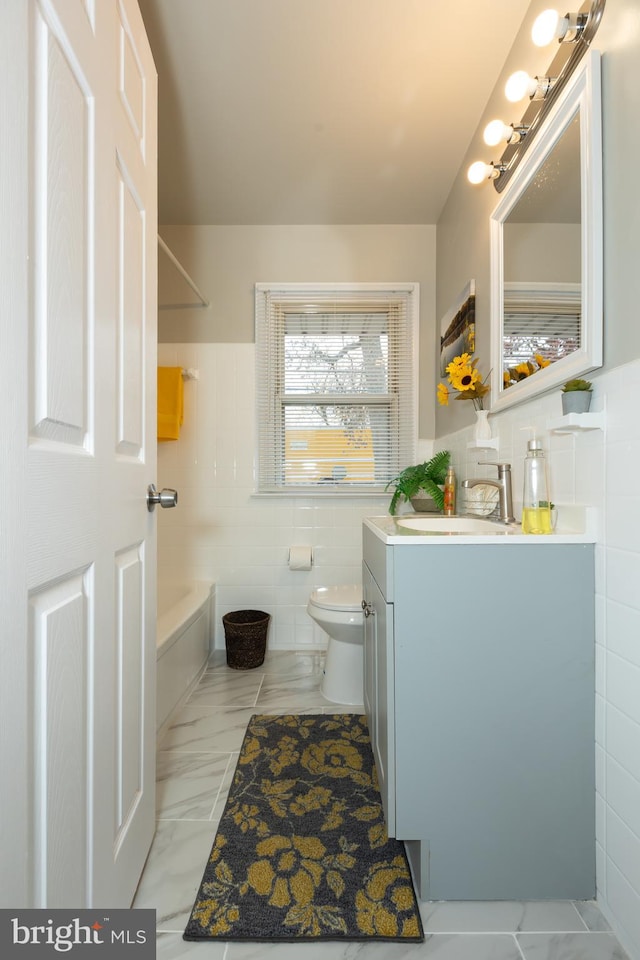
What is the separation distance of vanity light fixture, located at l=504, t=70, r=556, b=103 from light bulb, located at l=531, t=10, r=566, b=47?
12cm

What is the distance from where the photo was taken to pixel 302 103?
6.26ft

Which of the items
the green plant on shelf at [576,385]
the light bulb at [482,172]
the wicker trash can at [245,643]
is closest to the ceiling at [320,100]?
the light bulb at [482,172]

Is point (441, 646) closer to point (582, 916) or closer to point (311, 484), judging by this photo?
point (582, 916)

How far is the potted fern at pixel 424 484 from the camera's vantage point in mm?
2480

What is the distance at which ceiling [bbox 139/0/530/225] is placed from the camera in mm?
1556

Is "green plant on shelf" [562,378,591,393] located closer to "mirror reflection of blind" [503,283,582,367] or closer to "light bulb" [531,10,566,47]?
"mirror reflection of blind" [503,283,582,367]

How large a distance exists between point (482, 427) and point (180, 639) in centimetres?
151

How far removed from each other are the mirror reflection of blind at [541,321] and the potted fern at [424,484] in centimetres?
89

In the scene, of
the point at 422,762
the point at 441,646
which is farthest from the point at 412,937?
the point at 441,646

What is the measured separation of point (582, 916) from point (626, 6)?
1930 millimetres

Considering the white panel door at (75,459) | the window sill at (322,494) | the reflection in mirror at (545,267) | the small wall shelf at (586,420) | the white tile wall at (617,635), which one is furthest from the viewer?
the window sill at (322,494)

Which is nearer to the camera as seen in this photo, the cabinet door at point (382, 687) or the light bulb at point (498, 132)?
the cabinet door at point (382, 687)

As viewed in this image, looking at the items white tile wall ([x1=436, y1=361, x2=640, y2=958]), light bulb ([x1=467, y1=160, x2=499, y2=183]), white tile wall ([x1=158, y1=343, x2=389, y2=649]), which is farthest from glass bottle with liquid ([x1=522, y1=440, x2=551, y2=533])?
white tile wall ([x1=158, y1=343, x2=389, y2=649])

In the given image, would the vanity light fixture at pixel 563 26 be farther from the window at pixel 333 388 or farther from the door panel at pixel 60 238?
the window at pixel 333 388
